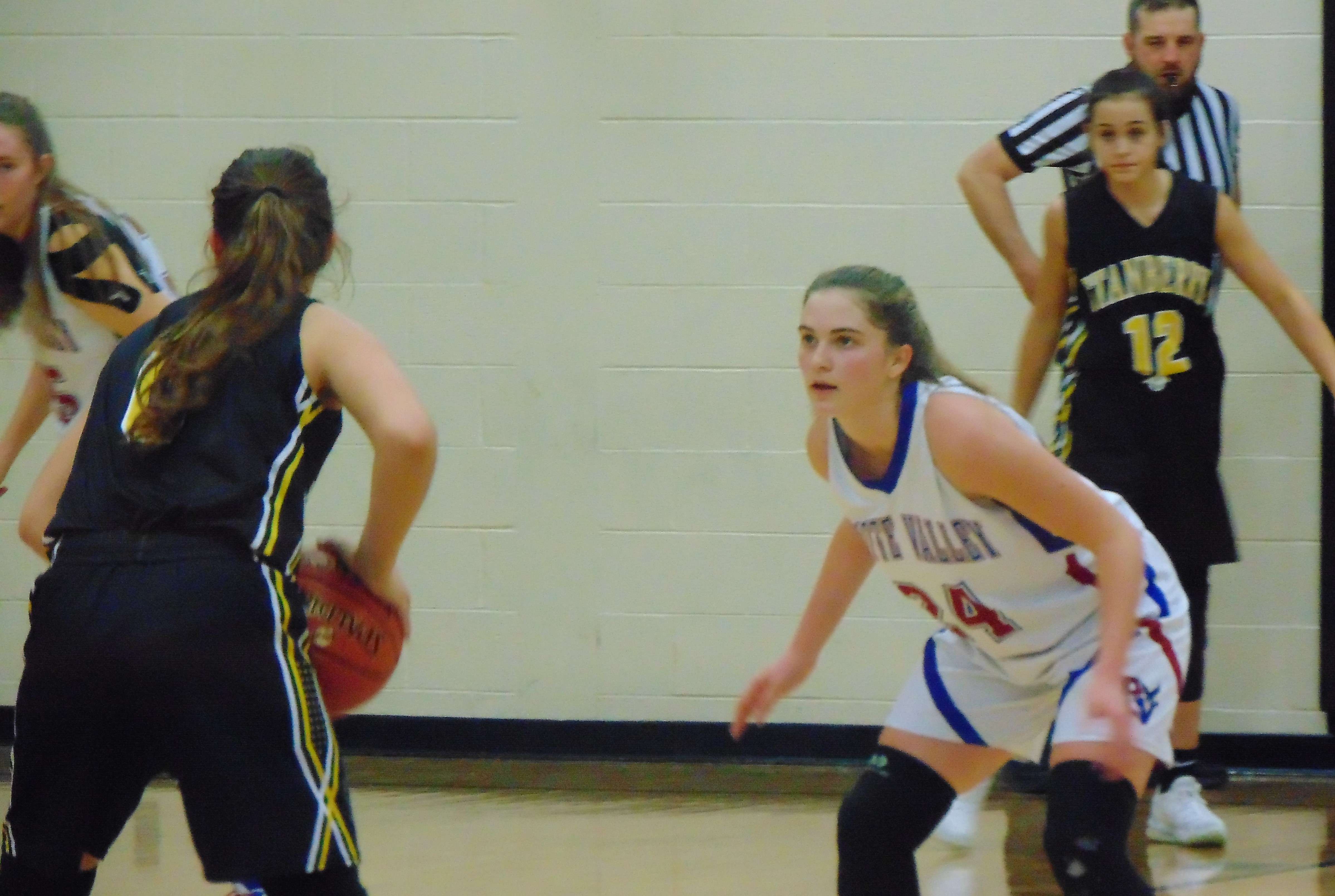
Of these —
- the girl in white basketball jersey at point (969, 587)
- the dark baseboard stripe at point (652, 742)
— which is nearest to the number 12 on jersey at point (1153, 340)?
the girl in white basketball jersey at point (969, 587)

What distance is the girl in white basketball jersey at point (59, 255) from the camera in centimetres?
307

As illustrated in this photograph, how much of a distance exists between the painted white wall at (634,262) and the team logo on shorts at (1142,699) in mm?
2331

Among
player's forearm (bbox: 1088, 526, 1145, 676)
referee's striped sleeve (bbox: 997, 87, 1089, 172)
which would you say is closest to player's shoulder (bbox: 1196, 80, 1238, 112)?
referee's striped sleeve (bbox: 997, 87, 1089, 172)

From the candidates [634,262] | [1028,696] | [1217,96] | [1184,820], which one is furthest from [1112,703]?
[634,262]

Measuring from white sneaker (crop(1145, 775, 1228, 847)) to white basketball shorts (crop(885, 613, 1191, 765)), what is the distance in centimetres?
148

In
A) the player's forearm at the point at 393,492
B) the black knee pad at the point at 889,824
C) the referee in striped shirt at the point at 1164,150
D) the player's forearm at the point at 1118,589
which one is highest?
the referee in striped shirt at the point at 1164,150

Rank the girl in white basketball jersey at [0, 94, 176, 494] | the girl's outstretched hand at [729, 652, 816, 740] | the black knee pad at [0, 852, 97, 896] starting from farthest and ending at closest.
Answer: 1. the girl in white basketball jersey at [0, 94, 176, 494]
2. the girl's outstretched hand at [729, 652, 816, 740]
3. the black knee pad at [0, 852, 97, 896]

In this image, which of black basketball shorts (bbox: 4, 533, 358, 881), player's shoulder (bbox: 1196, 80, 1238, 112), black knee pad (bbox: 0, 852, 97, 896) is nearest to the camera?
black basketball shorts (bbox: 4, 533, 358, 881)

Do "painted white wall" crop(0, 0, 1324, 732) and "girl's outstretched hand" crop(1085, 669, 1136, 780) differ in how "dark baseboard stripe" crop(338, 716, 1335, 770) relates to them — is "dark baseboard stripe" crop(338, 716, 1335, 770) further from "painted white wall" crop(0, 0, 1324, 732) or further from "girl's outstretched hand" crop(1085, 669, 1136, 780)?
"girl's outstretched hand" crop(1085, 669, 1136, 780)

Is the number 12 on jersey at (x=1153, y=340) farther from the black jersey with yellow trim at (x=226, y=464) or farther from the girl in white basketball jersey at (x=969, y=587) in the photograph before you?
the black jersey with yellow trim at (x=226, y=464)

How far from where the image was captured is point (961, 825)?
3.93m

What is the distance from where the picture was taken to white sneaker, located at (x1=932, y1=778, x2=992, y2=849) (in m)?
3.93

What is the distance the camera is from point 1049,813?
7.79 feet

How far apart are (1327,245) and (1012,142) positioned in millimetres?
1084
